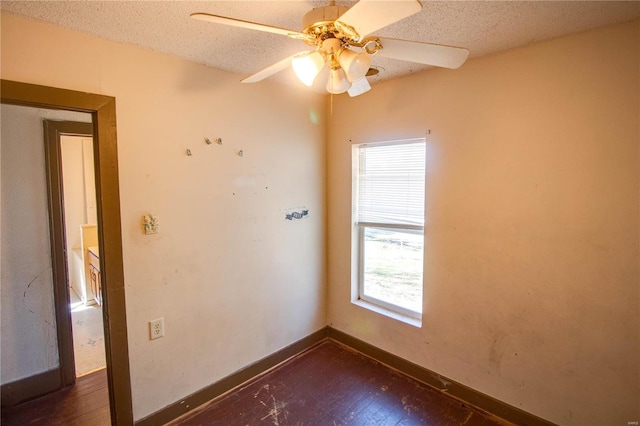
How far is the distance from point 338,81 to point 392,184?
127 centimetres

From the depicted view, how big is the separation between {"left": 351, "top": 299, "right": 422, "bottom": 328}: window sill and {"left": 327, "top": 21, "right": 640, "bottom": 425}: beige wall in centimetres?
6

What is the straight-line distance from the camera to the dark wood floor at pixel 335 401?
6.55 ft

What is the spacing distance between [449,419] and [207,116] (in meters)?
2.48

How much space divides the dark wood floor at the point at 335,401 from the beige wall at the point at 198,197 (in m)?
0.22

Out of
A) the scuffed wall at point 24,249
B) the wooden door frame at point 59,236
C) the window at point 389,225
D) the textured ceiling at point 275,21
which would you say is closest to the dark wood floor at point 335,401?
the window at point 389,225

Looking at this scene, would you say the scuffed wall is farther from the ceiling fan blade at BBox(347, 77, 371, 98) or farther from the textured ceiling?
the ceiling fan blade at BBox(347, 77, 371, 98)

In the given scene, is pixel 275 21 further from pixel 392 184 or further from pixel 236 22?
pixel 392 184

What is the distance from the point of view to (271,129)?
2.42 m

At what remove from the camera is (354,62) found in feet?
3.78

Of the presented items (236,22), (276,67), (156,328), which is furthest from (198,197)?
(236,22)

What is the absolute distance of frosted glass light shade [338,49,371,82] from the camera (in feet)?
3.78

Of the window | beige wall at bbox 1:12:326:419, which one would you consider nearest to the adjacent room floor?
beige wall at bbox 1:12:326:419

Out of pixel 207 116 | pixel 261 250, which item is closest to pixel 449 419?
pixel 261 250

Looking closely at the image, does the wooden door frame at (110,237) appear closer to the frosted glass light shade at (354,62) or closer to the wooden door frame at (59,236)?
the wooden door frame at (59,236)
